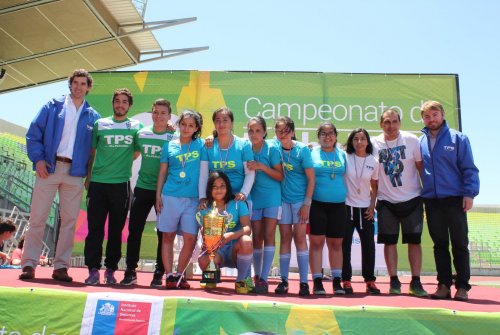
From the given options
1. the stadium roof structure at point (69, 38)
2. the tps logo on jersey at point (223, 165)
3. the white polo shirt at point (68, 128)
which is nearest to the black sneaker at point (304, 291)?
the tps logo on jersey at point (223, 165)

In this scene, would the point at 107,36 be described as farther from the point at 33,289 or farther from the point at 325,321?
the point at 325,321

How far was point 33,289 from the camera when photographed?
9.17 ft

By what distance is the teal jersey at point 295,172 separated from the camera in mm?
3793

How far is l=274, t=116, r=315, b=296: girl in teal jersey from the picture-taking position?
12.2ft

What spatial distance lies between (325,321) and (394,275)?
163 centimetres

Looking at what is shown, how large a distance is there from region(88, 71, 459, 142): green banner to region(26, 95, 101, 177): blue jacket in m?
2.60

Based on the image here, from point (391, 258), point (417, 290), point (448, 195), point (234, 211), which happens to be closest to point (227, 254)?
point (234, 211)

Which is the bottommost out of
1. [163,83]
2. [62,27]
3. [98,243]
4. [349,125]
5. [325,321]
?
[325,321]

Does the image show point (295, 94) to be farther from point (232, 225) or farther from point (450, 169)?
point (232, 225)

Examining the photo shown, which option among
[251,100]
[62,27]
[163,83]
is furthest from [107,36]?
[251,100]

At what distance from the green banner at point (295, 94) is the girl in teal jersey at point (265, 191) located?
2.61 metres

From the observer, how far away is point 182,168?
379 centimetres

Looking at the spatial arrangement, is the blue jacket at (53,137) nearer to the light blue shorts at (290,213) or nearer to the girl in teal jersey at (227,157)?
the girl in teal jersey at (227,157)

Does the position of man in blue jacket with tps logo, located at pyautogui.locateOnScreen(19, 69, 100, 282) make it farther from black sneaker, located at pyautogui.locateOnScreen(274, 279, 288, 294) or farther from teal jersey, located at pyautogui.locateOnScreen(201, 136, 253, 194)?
black sneaker, located at pyautogui.locateOnScreen(274, 279, 288, 294)
